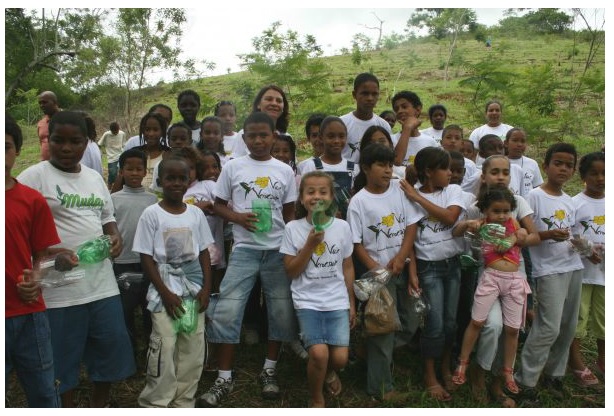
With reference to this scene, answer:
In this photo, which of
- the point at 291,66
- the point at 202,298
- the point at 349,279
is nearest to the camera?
the point at 202,298

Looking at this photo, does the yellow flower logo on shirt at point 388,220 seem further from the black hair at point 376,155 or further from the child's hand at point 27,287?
the child's hand at point 27,287

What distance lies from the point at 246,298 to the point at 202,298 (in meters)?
0.35

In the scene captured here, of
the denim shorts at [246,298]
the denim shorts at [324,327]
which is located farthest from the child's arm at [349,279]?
the denim shorts at [246,298]

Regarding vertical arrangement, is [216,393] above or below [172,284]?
below

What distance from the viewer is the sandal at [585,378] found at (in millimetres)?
3609

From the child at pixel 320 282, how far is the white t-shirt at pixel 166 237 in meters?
0.60

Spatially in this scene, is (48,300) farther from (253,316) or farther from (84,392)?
(253,316)

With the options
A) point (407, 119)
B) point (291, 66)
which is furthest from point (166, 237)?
point (291, 66)

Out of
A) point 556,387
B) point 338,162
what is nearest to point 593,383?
point 556,387

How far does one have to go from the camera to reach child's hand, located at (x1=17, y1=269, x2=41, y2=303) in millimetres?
2199

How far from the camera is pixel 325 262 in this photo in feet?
9.98

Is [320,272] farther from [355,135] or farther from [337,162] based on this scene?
[355,135]

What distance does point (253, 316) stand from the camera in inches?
162

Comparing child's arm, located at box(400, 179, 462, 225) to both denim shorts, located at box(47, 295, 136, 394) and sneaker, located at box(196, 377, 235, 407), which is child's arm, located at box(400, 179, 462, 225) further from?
denim shorts, located at box(47, 295, 136, 394)
